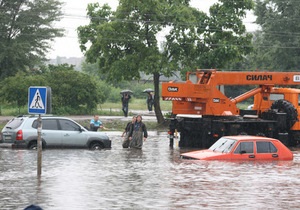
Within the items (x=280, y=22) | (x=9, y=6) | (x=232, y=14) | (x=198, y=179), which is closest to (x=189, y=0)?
(x=232, y=14)

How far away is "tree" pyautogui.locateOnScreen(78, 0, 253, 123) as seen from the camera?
157 ft

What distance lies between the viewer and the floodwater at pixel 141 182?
54.3 ft

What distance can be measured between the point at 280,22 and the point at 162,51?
2688cm

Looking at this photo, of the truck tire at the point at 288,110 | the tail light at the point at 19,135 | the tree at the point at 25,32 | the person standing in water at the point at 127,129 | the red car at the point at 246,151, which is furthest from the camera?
the tree at the point at 25,32

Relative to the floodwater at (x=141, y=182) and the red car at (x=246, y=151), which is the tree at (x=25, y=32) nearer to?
the floodwater at (x=141, y=182)

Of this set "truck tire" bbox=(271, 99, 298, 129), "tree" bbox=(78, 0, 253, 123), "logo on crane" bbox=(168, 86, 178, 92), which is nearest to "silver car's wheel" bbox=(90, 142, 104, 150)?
"logo on crane" bbox=(168, 86, 178, 92)

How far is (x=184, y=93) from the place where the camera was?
33.4 meters

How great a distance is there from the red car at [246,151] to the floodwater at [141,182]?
0.39 m

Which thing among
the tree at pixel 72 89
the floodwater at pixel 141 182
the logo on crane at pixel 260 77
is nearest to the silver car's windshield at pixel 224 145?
the floodwater at pixel 141 182

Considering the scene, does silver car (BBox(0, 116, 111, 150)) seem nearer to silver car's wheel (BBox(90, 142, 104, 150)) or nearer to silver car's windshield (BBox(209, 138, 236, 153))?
silver car's wheel (BBox(90, 142, 104, 150))

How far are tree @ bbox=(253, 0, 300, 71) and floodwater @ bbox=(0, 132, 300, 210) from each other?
153 ft

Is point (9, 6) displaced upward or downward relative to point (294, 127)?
upward

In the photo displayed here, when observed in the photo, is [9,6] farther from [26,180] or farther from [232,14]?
[26,180]

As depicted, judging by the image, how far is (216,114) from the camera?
33.6m
